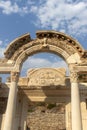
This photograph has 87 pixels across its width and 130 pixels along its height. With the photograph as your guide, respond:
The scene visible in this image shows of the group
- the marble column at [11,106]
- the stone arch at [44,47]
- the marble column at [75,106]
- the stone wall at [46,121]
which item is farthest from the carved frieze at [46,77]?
the stone wall at [46,121]

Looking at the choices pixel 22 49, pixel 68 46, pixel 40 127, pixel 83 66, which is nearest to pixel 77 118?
pixel 83 66

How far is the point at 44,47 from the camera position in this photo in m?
15.1

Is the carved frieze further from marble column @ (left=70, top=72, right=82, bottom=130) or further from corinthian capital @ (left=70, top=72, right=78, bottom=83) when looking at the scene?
marble column @ (left=70, top=72, right=82, bottom=130)

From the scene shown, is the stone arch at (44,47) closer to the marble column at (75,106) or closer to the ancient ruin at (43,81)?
the ancient ruin at (43,81)

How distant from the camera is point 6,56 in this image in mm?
14914

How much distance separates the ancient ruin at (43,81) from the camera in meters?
13.2

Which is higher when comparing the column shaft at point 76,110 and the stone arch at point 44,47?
the stone arch at point 44,47

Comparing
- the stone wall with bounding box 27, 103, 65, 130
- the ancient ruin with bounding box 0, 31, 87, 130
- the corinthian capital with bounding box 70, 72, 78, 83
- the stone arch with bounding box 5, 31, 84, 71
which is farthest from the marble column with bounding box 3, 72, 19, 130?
the stone wall with bounding box 27, 103, 65, 130

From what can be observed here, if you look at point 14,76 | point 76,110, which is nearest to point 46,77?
point 14,76

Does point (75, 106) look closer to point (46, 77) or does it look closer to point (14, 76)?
point (14, 76)

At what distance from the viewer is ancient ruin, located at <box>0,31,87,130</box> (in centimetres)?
1316

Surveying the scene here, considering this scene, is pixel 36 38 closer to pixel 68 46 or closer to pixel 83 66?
pixel 68 46

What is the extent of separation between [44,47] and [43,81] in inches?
130

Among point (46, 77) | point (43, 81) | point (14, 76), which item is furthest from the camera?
point (46, 77)
